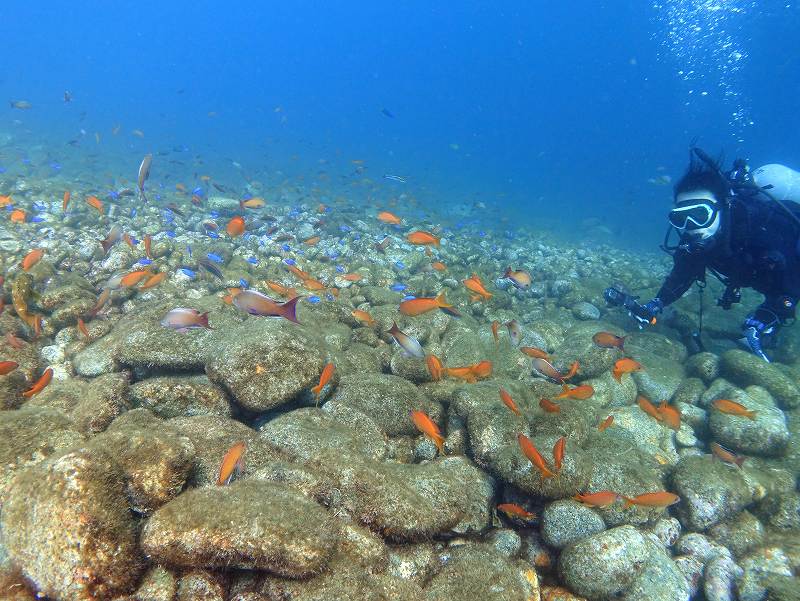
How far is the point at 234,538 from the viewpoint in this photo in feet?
7.40

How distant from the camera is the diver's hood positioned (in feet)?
24.3

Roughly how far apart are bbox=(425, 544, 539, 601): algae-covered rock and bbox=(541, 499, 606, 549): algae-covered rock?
486 mm

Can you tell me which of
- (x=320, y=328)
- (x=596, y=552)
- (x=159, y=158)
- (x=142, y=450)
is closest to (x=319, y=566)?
(x=142, y=450)

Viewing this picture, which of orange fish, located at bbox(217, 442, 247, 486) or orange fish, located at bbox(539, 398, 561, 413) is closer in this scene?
orange fish, located at bbox(217, 442, 247, 486)

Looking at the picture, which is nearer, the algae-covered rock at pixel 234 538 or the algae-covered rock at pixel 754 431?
the algae-covered rock at pixel 234 538

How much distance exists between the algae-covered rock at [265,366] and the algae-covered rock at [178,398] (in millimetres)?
164

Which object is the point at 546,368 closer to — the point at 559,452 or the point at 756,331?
the point at 559,452

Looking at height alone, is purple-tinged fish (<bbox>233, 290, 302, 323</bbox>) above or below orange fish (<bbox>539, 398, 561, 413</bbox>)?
above

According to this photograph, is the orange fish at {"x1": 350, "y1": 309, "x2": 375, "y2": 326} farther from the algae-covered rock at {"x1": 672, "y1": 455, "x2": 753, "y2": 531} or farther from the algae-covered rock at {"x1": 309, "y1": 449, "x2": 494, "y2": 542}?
the algae-covered rock at {"x1": 672, "y1": 455, "x2": 753, "y2": 531}

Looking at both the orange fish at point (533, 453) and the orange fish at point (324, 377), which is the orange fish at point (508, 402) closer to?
the orange fish at point (533, 453)

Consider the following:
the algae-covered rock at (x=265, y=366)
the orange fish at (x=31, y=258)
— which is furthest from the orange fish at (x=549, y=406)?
the orange fish at (x=31, y=258)

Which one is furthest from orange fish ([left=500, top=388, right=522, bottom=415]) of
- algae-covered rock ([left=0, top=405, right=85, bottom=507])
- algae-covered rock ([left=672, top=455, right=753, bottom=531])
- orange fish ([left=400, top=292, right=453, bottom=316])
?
algae-covered rock ([left=0, top=405, right=85, bottom=507])

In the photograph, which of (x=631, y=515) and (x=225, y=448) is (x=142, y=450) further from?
(x=631, y=515)

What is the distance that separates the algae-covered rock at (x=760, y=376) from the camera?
626cm
